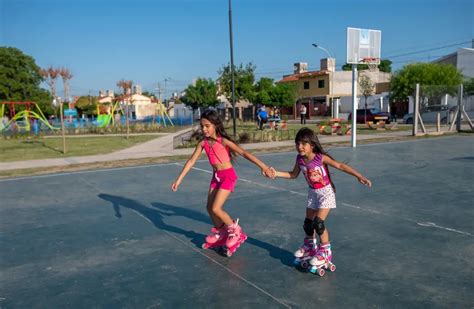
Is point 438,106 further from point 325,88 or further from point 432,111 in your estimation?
point 325,88

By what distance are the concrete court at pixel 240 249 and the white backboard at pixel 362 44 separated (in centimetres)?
876

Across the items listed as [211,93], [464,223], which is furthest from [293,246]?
[211,93]

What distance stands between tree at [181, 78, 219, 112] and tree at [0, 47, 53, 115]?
64.5ft

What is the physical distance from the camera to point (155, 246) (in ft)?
16.3

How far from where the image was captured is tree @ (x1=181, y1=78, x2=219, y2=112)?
58375 millimetres

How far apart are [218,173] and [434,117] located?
22025 mm

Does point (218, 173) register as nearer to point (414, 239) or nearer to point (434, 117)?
point (414, 239)

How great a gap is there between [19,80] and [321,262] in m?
61.1

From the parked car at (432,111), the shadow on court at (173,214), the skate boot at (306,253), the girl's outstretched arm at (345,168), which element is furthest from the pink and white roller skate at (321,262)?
the parked car at (432,111)

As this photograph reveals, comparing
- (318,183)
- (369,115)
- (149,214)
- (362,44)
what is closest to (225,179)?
(318,183)

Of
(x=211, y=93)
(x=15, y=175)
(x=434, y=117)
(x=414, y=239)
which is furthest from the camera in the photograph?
(x=211, y=93)

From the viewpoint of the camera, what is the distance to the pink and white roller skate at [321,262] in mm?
3910

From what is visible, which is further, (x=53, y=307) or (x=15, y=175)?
(x=15, y=175)

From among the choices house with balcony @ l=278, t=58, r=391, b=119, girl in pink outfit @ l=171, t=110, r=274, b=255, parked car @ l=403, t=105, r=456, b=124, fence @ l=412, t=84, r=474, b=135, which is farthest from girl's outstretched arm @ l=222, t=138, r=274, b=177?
house with balcony @ l=278, t=58, r=391, b=119
